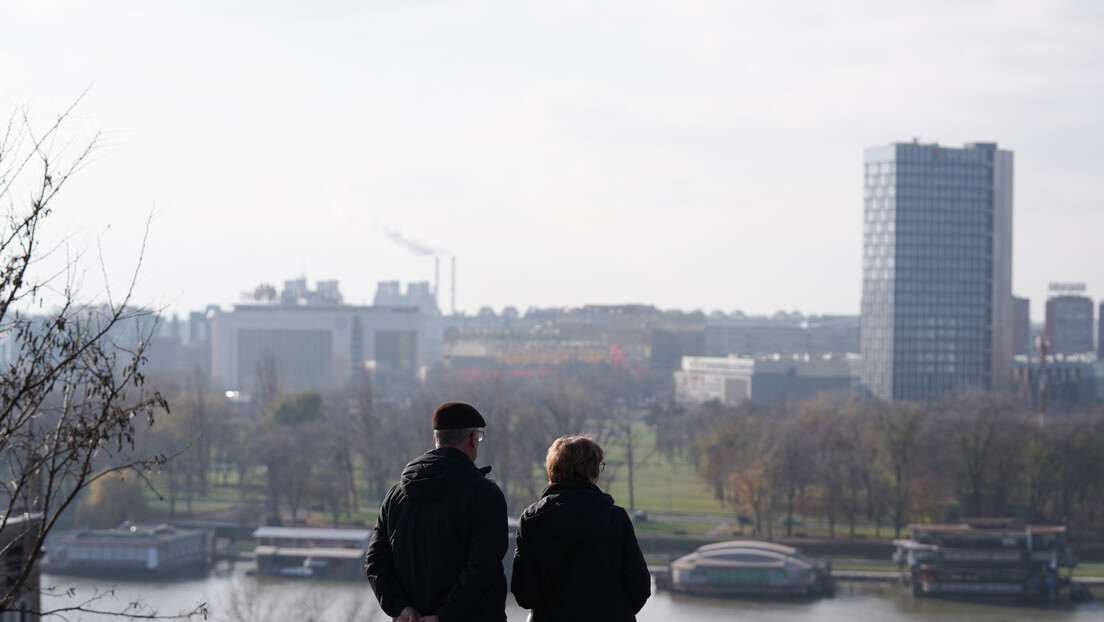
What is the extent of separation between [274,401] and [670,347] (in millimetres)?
45821

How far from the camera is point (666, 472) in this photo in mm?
41844

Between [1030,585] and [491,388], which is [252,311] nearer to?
[491,388]

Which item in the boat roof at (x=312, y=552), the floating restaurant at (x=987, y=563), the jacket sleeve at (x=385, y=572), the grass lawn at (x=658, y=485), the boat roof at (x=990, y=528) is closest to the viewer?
the jacket sleeve at (x=385, y=572)

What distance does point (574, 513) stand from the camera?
3.87m

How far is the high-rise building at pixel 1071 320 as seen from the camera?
81562 mm

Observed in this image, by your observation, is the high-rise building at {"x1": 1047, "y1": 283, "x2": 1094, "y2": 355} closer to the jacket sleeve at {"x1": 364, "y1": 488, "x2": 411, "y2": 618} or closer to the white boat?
the white boat

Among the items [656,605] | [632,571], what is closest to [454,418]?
[632,571]

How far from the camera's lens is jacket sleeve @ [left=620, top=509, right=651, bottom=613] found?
3.93m

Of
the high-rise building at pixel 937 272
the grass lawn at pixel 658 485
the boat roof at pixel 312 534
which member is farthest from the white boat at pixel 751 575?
the high-rise building at pixel 937 272

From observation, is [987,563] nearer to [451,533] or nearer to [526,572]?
[526,572]

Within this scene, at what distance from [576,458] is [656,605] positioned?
69.9 ft

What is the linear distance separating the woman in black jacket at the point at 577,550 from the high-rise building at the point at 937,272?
58.4 m

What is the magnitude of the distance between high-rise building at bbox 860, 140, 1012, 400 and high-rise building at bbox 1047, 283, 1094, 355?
21751 millimetres

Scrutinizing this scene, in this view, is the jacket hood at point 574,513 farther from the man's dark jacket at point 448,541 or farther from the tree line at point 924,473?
the tree line at point 924,473
